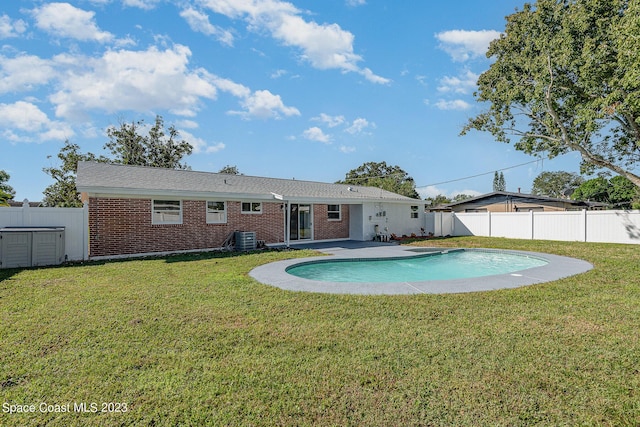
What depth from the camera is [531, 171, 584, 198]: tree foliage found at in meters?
57.9

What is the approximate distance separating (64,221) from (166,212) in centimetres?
314

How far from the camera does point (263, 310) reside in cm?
509

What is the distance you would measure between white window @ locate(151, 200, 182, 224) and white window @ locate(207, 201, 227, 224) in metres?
1.17

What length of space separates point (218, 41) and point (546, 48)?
1438 cm

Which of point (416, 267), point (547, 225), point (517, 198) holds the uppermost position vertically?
point (517, 198)

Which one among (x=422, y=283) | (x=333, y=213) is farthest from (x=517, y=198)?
(x=422, y=283)

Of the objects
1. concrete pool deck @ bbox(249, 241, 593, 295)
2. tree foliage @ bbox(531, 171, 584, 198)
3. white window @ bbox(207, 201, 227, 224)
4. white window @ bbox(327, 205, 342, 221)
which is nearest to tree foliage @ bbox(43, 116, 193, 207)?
white window @ bbox(207, 201, 227, 224)

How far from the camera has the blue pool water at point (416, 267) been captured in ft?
30.4

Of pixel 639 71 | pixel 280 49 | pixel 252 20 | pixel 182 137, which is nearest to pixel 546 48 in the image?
pixel 639 71

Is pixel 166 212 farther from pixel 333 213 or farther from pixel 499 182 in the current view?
pixel 499 182

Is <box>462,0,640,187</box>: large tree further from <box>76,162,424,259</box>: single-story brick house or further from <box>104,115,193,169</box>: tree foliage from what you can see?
<box>104,115,193,169</box>: tree foliage

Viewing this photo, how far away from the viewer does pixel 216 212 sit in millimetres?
13586

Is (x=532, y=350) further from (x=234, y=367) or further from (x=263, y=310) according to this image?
(x=263, y=310)

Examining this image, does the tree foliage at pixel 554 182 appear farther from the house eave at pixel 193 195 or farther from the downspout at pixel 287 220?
the downspout at pixel 287 220
